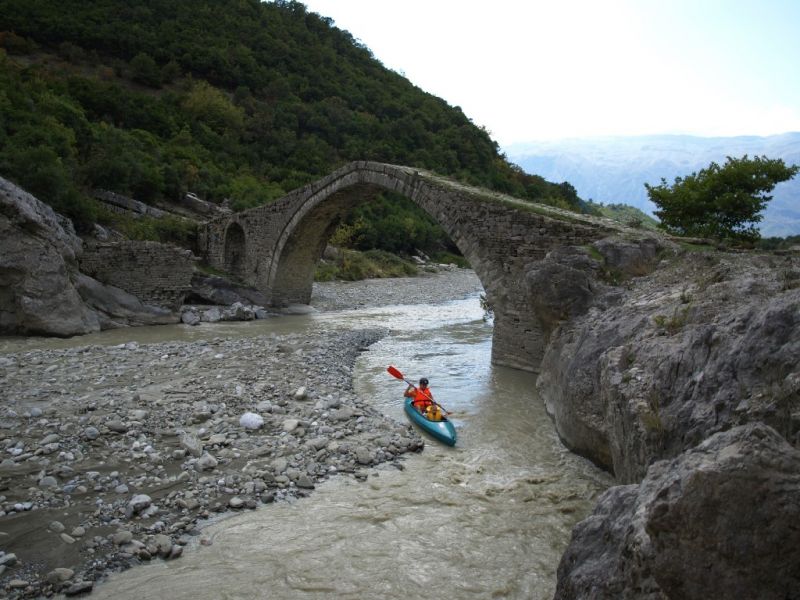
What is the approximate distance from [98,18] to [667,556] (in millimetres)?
52773

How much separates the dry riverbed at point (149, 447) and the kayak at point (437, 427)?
0.27 m

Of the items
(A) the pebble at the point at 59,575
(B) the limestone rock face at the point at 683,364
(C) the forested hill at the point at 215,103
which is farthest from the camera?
(C) the forested hill at the point at 215,103

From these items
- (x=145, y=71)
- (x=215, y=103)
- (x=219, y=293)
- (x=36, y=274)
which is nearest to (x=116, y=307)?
(x=36, y=274)

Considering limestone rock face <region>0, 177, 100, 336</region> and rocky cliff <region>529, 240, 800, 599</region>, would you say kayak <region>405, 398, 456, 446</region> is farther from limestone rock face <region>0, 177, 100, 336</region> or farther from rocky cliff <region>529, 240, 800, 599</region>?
limestone rock face <region>0, 177, 100, 336</region>

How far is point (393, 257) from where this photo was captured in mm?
34875

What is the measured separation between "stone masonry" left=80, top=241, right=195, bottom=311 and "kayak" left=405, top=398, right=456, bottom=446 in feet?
32.7

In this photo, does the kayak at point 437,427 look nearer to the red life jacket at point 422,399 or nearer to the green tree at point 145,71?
the red life jacket at point 422,399

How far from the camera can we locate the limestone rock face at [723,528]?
6.45ft

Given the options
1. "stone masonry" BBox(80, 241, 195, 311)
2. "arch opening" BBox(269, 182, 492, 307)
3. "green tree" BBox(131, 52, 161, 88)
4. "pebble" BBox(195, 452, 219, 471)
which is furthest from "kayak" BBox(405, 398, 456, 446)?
"green tree" BBox(131, 52, 161, 88)

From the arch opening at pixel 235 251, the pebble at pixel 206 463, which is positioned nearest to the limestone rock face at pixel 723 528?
the pebble at pixel 206 463

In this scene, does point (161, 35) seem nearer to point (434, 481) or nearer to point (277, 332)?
point (277, 332)

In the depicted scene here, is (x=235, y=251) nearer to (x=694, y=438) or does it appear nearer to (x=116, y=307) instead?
(x=116, y=307)

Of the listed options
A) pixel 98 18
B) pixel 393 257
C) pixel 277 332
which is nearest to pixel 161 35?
pixel 98 18

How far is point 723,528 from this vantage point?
2029 mm
